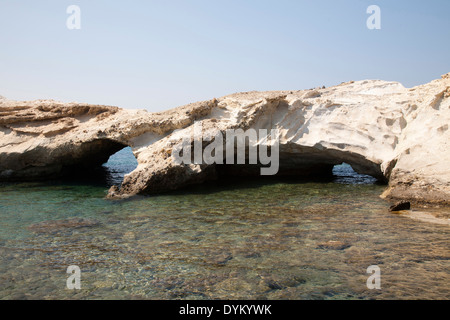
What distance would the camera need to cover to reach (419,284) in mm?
4883

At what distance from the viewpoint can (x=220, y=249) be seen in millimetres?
6605

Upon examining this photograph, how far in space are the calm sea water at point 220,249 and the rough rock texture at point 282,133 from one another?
158 centimetres

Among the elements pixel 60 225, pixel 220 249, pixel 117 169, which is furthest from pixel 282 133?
pixel 117 169

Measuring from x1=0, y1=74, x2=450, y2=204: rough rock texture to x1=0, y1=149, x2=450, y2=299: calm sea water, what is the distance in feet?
5.20

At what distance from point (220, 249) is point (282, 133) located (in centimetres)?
808

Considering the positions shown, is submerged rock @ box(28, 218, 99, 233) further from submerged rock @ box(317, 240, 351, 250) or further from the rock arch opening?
the rock arch opening

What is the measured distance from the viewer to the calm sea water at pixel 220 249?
→ 498 centimetres

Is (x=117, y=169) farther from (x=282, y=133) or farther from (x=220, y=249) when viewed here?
(x=220, y=249)

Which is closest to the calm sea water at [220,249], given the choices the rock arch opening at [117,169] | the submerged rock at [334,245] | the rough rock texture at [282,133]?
the submerged rock at [334,245]

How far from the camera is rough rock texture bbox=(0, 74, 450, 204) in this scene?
10.7 m

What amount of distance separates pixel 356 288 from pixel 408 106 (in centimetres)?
951

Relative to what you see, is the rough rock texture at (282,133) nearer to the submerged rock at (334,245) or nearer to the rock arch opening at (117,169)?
the rock arch opening at (117,169)

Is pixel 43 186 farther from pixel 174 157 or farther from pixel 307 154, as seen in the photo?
pixel 307 154
